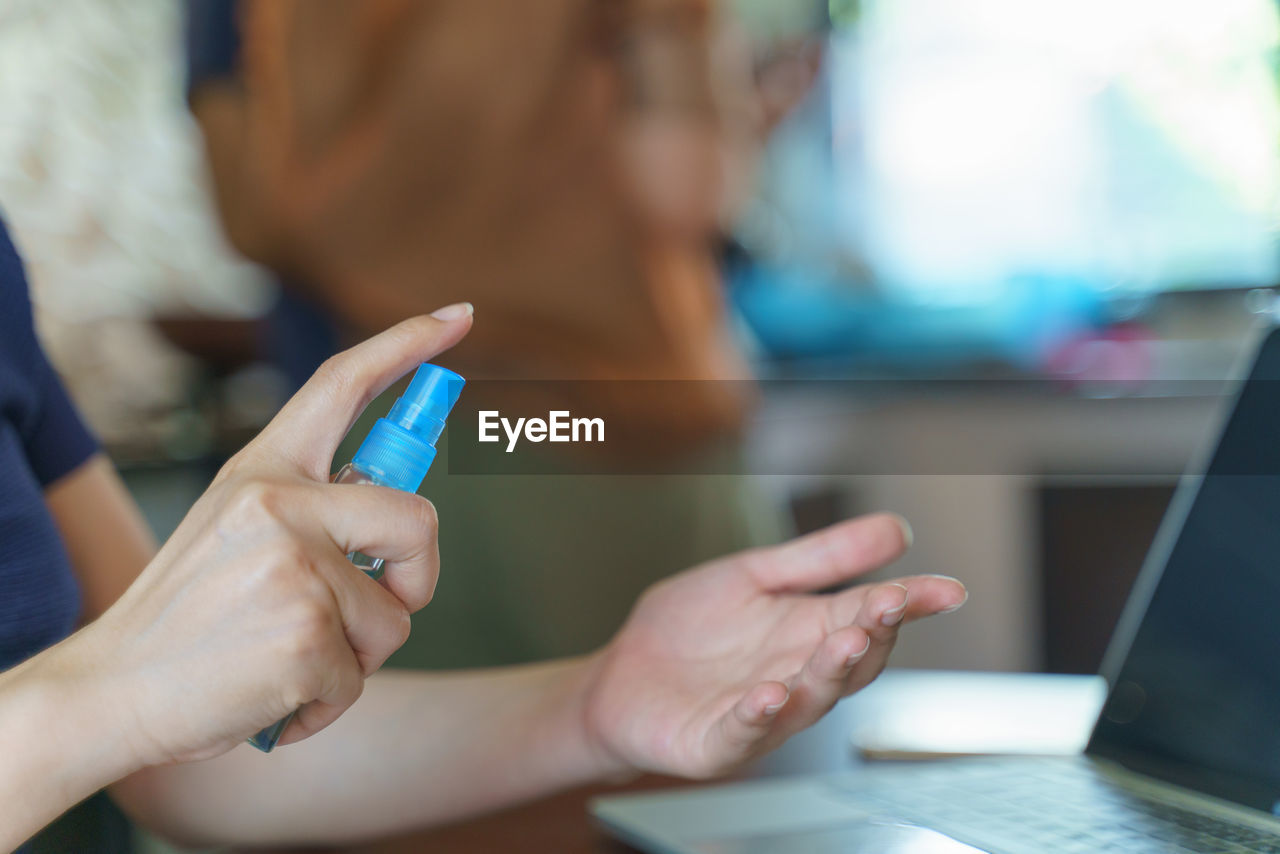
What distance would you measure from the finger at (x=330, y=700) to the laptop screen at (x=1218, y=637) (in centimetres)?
36

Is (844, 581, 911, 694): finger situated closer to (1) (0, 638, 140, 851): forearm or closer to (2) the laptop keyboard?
(2) the laptop keyboard

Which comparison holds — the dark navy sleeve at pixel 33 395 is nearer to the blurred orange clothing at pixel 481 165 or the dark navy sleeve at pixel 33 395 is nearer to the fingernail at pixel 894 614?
the blurred orange clothing at pixel 481 165

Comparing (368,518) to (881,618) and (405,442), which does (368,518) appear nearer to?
(405,442)

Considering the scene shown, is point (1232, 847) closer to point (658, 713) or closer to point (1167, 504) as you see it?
point (658, 713)

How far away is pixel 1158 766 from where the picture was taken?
52 cm

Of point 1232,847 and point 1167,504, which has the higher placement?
point 1167,504

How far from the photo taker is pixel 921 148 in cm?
193

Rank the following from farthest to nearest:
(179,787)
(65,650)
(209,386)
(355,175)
Answer: (209,386), (355,175), (179,787), (65,650)

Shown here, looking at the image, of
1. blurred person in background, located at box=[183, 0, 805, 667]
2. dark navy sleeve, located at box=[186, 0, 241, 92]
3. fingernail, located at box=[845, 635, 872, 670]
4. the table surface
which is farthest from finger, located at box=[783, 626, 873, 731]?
dark navy sleeve, located at box=[186, 0, 241, 92]

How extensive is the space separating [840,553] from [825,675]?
11 cm

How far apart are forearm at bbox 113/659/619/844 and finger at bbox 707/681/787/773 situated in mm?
128

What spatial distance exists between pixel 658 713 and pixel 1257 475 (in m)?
0.28

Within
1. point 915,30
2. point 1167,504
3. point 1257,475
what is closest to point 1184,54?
point 915,30

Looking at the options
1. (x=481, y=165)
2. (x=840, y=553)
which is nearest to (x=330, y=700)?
(x=840, y=553)
